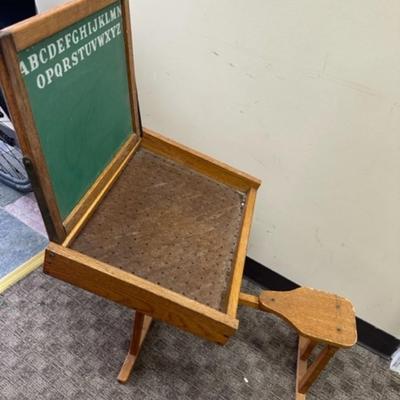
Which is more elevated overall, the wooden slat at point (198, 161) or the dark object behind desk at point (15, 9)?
the dark object behind desk at point (15, 9)

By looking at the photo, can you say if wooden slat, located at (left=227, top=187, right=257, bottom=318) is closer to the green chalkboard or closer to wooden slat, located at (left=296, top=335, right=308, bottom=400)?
the green chalkboard

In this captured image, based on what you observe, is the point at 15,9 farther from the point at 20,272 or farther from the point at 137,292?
the point at 137,292

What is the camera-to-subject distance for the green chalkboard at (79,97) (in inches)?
24.7

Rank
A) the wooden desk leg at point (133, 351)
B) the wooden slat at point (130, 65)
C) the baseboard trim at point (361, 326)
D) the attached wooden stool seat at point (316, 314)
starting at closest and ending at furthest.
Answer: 1. the wooden slat at point (130, 65)
2. the attached wooden stool seat at point (316, 314)
3. the wooden desk leg at point (133, 351)
4. the baseboard trim at point (361, 326)

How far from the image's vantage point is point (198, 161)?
1.05m

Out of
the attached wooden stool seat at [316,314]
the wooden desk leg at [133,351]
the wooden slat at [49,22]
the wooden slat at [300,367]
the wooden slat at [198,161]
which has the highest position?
the wooden slat at [49,22]

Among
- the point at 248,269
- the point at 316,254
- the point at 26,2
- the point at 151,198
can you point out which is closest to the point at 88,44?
the point at 151,198

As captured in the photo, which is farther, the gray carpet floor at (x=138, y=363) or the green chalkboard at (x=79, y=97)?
the gray carpet floor at (x=138, y=363)

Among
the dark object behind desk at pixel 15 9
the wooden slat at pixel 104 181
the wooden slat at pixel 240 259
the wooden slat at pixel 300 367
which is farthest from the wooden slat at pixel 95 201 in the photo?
the wooden slat at pixel 300 367

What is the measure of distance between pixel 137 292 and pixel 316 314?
55 cm

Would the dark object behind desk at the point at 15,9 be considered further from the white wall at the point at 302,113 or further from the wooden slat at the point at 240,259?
the wooden slat at the point at 240,259

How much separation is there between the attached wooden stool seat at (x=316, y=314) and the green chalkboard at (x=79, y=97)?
535 millimetres

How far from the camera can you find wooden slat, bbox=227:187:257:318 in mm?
757

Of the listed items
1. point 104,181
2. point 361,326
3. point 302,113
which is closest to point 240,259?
point 104,181
